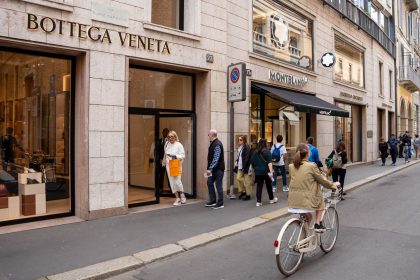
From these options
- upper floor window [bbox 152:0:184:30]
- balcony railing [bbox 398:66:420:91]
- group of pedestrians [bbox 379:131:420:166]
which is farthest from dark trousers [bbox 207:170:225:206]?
balcony railing [bbox 398:66:420:91]

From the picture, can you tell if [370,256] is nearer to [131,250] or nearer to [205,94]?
[131,250]

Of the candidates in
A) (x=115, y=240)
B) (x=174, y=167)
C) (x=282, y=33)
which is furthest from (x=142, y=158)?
(x=282, y=33)

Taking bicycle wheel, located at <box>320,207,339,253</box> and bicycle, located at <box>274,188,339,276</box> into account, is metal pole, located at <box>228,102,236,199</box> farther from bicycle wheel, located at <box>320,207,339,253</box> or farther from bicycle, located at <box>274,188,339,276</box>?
bicycle, located at <box>274,188,339,276</box>

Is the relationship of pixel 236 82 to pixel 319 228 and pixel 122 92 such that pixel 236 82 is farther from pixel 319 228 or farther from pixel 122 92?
pixel 319 228

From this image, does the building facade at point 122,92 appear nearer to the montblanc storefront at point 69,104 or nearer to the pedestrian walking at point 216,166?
the montblanc storefront at point 69,104

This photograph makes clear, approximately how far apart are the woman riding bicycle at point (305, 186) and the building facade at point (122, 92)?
13.7ft

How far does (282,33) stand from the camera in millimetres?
14703

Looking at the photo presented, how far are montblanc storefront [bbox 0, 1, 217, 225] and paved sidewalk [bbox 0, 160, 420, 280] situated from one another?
832 millimetres

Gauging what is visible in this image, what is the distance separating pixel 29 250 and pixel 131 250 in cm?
147

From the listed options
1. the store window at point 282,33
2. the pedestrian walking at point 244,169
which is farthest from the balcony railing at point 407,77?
the pedestrian walking at point 244,169

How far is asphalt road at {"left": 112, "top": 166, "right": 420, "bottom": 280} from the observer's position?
4914 mm

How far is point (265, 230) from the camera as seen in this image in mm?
7316

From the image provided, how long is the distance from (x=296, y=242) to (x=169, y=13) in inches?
276

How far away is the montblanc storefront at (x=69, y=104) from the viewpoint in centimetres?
729
